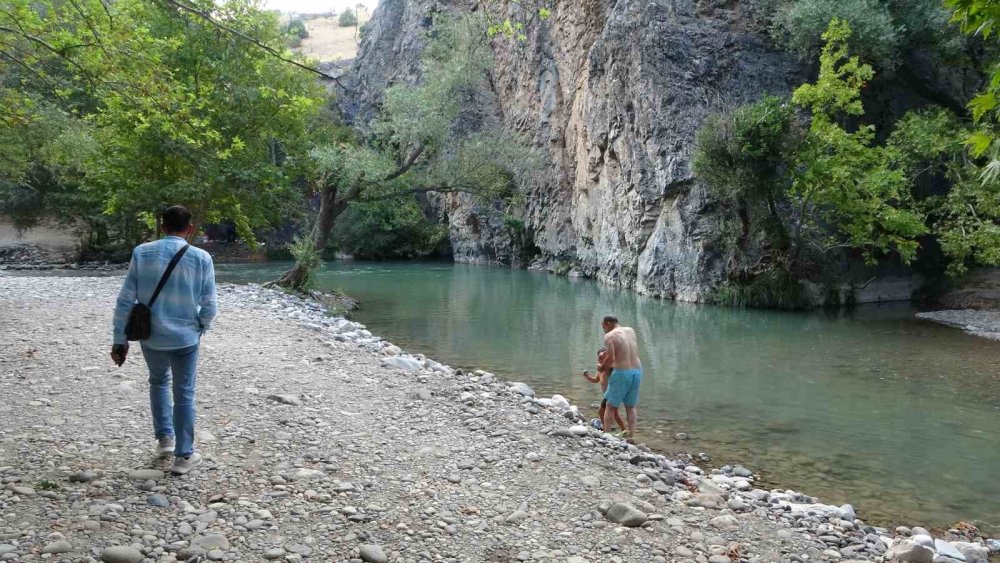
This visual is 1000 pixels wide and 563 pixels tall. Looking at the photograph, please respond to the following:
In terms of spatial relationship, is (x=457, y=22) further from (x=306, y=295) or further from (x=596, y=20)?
(x=306, y=295)

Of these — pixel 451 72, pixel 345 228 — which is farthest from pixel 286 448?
pixel 345 228

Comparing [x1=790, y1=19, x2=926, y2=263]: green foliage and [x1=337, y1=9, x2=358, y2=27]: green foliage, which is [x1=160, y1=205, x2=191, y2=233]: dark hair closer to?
[x1=790, y1=19, x2=926, y2=263]: green foliage

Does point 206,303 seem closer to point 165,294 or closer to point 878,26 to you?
point 165,294

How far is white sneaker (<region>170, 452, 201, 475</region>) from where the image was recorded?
15.3ft

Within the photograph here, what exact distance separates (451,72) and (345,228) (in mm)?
25617

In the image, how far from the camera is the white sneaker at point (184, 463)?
466 centimetres

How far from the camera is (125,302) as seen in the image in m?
4.55

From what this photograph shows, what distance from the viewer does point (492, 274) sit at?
1603 inches

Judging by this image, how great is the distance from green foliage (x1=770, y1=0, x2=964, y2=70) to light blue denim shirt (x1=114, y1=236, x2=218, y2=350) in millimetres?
24957

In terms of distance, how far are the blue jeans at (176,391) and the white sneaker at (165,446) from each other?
0.03 meters

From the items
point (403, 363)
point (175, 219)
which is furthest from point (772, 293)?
point (175, 219)

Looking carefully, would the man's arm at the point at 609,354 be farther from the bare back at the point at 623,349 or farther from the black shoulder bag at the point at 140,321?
the black shoulder bag at the point at 140,321

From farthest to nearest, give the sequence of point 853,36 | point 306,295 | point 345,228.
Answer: point 345,228 < point 853,36 < point 306,295

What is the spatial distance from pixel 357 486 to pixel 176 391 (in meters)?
1.46
